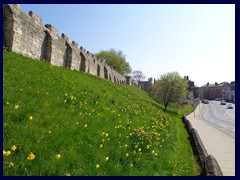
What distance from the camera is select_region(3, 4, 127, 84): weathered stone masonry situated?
1476 cm

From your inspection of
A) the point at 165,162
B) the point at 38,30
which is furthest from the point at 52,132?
the point at 38,30

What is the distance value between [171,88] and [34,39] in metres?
26.8

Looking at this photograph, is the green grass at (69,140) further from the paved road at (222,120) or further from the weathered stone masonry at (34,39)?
the paved road at (222,120)

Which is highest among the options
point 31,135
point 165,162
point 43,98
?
point 43,98

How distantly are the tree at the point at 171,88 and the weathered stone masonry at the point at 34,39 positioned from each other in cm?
1768

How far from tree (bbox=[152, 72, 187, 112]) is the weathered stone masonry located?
17685 mm

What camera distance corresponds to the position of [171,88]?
38875mm

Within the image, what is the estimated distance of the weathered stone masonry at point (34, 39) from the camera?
14758 millimetres

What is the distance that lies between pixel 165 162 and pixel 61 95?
15.2ft

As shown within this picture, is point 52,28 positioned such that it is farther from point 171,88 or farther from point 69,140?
point 171,88
